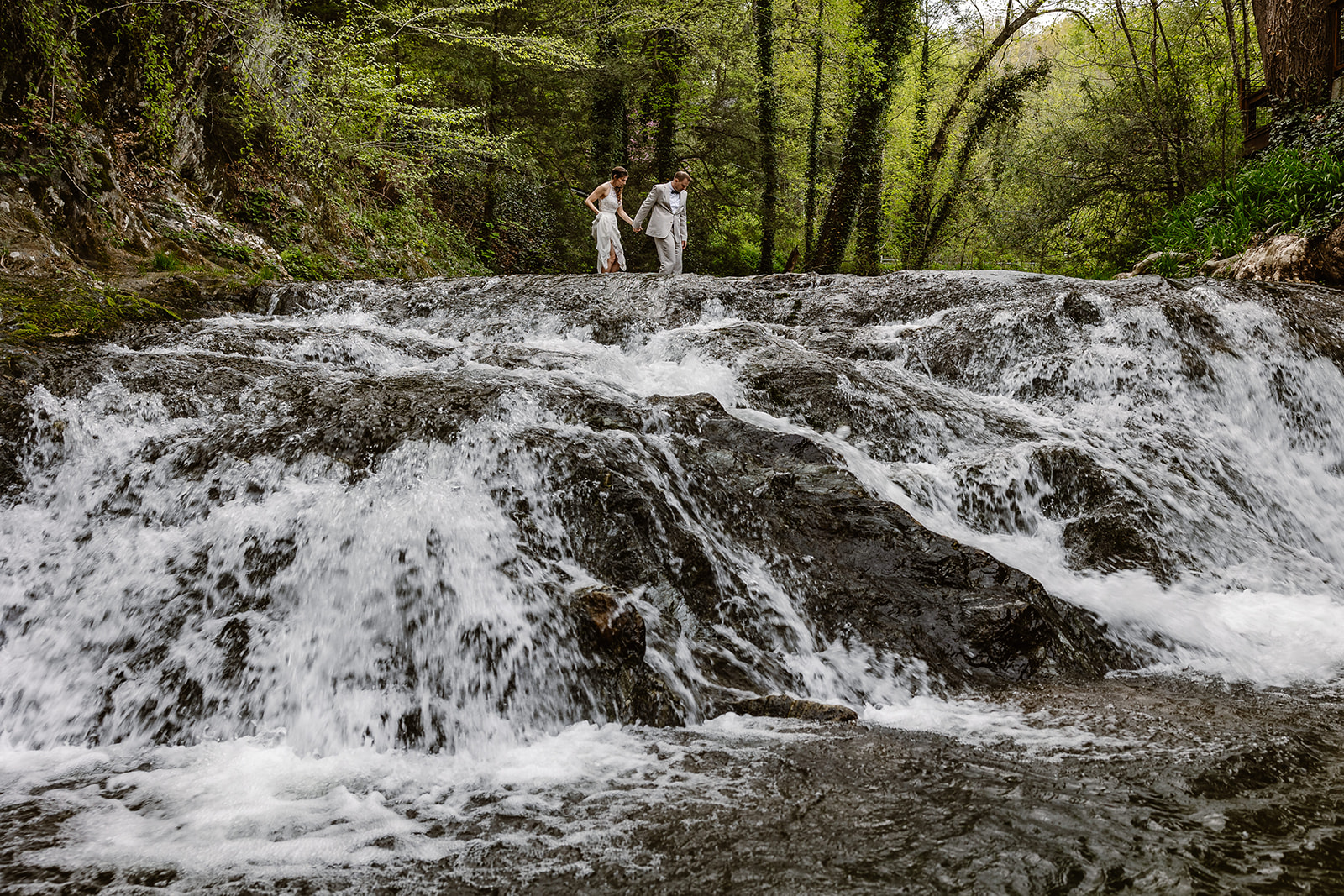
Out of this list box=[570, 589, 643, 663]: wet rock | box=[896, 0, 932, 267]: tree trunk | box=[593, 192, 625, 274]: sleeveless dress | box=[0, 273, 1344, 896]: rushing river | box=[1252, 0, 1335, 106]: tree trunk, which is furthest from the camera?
box=[896, 0, 932, 267]: tree trunk

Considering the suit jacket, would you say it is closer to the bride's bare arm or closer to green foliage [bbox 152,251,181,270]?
the bride's bare arm

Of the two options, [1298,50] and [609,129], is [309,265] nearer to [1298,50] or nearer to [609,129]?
[609,129]

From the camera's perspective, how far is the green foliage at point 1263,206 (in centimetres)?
949

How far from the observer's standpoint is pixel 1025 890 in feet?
6.64

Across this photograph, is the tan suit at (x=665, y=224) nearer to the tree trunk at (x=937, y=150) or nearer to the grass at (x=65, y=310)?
the grass at (x=65, y=310)

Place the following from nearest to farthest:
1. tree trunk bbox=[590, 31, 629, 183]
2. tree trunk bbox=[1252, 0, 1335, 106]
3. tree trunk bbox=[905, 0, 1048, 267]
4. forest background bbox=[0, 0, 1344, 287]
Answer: forest background bbox=[0, 0, 1344, 287] < tree trunk bbox=[1252, 0, 1335, 106] < tree trunk bbox=[590, 31, 629, 183] < tree trunk bbox=[905, 0, 1048, 267]

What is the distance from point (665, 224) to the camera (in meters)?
12.2

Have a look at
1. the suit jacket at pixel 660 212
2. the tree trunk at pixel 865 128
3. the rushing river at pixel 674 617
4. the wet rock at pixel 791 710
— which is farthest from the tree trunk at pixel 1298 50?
the wet rock at pixel 791 710

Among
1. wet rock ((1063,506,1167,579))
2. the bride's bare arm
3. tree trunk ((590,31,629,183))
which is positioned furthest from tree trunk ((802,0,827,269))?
wet rock ((1063,506,1167,579))

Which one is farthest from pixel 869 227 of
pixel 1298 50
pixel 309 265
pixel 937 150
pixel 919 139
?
pixel 309 265

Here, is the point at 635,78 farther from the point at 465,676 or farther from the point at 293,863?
the point at 293,863

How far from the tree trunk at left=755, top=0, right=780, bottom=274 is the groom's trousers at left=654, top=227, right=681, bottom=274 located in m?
6.21

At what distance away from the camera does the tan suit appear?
39.6 ft

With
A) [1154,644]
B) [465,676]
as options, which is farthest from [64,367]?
[1154,644]
